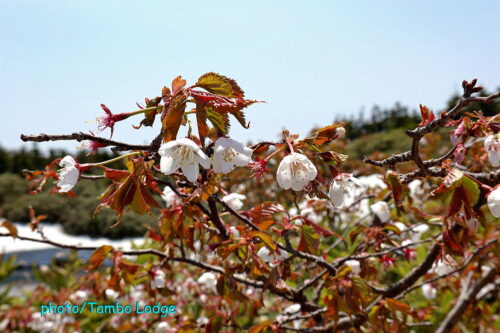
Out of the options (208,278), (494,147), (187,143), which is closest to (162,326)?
(208,278)

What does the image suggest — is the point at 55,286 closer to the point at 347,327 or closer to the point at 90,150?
the point at 347,327

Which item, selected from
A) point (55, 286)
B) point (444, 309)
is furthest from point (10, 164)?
point (444, 309)

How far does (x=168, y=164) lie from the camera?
23.6 inches

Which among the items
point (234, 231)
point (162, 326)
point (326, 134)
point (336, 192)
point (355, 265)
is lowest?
Result: point (162, 326)

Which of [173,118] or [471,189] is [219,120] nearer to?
[173,118]

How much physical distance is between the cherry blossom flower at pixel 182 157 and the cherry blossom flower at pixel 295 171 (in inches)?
4.8

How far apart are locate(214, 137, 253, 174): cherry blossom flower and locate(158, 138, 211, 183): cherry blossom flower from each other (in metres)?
0.03

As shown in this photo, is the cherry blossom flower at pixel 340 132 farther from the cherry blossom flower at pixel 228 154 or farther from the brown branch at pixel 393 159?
the cherry blossom flower at pixel 228 154

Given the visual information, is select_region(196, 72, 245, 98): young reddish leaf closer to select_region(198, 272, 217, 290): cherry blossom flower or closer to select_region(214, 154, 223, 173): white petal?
select_region(214, 154, 223, 173): white petal

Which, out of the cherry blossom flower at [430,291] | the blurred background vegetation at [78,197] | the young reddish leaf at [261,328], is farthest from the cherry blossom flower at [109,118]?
the blurred background vegetation at [78,197]

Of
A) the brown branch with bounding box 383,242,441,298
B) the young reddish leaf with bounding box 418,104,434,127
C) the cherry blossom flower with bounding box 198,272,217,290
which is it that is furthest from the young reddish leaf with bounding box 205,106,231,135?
the brown branch with bounding box 383,242,441,298

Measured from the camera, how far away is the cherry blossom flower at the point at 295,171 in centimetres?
62

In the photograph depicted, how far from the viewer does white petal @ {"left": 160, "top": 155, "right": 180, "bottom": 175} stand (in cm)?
60

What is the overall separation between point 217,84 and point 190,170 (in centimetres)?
14
